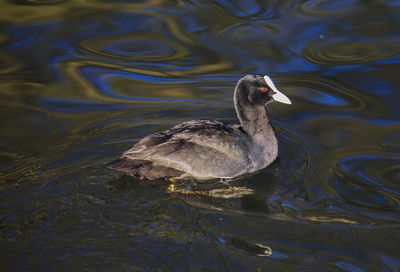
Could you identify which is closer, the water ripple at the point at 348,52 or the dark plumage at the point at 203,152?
the dark plumage at the point at 203,152

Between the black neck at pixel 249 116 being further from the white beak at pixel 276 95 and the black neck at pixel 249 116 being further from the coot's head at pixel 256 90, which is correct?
the white beak at pixel 276 95

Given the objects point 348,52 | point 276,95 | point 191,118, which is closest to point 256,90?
point 276,95

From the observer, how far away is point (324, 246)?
526 cm

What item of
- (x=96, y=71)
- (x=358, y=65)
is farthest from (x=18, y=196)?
(x=358, y=65)

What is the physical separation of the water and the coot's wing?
206 millimetres

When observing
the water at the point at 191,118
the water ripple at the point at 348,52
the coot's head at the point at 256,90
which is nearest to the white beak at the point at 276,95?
the coot's head at the point at 256,90

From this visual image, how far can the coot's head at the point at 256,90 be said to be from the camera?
6.98 m

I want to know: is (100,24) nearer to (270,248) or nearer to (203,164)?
(203,164)

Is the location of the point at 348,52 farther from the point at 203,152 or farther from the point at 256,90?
the point at 203,152

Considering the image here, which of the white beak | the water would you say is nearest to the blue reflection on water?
the water

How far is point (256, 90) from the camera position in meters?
7.00

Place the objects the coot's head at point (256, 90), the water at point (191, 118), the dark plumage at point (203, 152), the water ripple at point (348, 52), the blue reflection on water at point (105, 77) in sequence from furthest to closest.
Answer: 1. the water ripple at point (348, 52)
2. the blue reflection on water at point (105, 77)
3. the coot's head at point (256, 90)
4. the dark plumage at point (203, 152)
5. the water at point (191, 118)

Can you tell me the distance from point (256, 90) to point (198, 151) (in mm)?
1182

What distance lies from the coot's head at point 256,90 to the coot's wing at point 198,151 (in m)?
0.61
